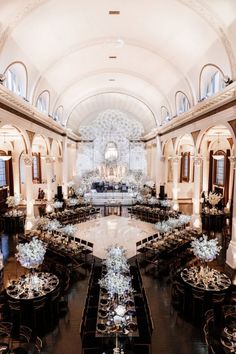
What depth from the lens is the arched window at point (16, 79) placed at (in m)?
11.3

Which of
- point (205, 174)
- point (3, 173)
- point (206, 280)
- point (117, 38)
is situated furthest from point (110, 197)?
point (206, 280)

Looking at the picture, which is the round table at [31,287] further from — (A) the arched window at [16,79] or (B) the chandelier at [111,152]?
(B) the chandelier at [111,152]

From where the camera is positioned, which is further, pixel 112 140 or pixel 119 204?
pixel 112 140

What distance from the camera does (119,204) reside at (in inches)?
802

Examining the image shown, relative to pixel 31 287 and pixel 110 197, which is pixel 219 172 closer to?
pixel 110 197

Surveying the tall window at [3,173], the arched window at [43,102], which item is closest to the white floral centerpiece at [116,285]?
the arched window at [43,102]

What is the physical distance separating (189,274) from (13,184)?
17696 mm

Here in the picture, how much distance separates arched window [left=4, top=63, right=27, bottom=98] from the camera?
37.1 ft

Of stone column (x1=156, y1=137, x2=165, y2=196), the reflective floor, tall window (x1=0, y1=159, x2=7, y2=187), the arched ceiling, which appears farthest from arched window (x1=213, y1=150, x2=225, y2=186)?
tall window (x1=0, y1=159, x2=7, y2=187)

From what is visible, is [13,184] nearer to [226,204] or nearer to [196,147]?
[196,147]

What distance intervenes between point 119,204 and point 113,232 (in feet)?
19.8

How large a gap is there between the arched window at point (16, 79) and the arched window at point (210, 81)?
838cm

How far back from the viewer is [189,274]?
7602 millimetres

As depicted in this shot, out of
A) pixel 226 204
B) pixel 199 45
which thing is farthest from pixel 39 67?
pixel 226 204
